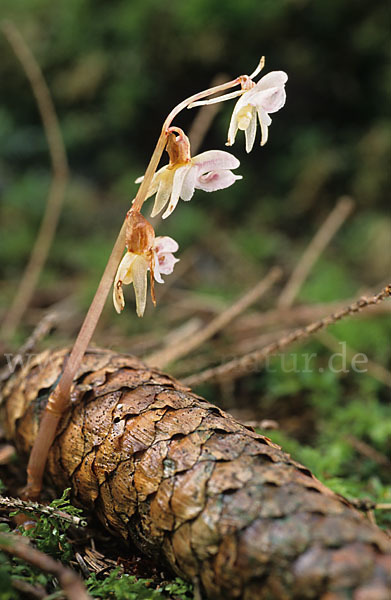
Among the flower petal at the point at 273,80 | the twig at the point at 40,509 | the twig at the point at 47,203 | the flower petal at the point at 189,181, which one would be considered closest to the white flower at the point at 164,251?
the flower petal at the point at 189,181

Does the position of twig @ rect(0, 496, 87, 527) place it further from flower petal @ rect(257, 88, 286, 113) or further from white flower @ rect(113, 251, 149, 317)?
flower petal @ rect(257, 88, 286, 113)

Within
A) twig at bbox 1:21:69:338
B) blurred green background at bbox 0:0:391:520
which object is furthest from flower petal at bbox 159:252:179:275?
blurred green background at bbox 0:0:391:520

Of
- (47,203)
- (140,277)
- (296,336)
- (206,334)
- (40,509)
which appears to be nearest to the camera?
(40,509)

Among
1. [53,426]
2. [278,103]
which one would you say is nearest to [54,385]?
[53,426]

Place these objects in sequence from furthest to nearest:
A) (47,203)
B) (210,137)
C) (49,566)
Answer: (210,137) < (47,203) < (49,566)

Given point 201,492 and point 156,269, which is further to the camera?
point 156,269

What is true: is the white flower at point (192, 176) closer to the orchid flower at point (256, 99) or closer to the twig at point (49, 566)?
the orchid flower at point (256, 99)

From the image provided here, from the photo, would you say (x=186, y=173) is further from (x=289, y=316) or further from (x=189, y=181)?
(x=289, y=316)

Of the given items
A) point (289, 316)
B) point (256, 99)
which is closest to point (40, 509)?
point (256, 99)
